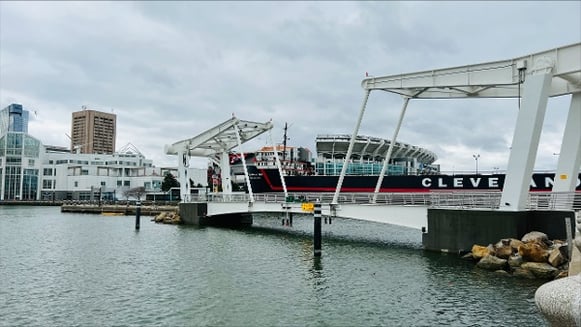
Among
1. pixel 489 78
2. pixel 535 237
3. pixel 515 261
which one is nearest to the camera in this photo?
pixel 515 261

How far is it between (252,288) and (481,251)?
11.1 meters

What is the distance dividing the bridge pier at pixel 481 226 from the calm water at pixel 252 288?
3.93ft

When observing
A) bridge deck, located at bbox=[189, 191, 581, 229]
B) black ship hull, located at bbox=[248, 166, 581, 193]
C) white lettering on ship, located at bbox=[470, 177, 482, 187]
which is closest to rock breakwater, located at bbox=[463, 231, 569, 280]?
bridge deck, located at bbox=[189, 191, 581, 229]

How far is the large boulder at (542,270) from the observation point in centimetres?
1695

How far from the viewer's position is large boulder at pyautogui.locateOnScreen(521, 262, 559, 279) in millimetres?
16953

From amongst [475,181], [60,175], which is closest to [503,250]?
[475,181]

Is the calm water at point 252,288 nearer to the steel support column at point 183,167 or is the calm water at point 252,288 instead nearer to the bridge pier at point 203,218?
the bridge pier at point 203,218

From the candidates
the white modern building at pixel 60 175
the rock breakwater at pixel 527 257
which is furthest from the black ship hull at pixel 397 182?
the white modern building at pixel 60 175

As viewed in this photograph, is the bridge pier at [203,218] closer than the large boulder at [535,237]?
No

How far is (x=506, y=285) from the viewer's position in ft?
53.2

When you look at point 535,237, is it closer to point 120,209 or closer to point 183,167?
point 183,167

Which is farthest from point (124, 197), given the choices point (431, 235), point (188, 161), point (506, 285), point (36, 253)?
point (506, 285)

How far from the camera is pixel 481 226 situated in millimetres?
21969

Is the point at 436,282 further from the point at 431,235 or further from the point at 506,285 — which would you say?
the point at 431,235
